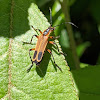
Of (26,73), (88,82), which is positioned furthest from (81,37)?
(26,73)

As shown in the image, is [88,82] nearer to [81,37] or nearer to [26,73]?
[26,73]

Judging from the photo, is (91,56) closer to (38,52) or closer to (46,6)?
(46,6)

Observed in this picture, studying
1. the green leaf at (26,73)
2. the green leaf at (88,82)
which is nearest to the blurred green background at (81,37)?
the green leaf at (88,82)

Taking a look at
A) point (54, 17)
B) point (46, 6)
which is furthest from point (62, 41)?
point (54, 17)

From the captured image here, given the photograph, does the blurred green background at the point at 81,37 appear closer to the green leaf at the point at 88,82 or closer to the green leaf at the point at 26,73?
the green leaf at the point at 88,82

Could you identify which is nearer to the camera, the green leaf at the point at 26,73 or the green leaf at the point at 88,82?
the green leaf at the point at 26,73

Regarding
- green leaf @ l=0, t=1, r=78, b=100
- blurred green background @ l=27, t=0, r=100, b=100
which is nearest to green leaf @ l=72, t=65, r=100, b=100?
blurred green background @ l=27, t=0, r=100, b=100
